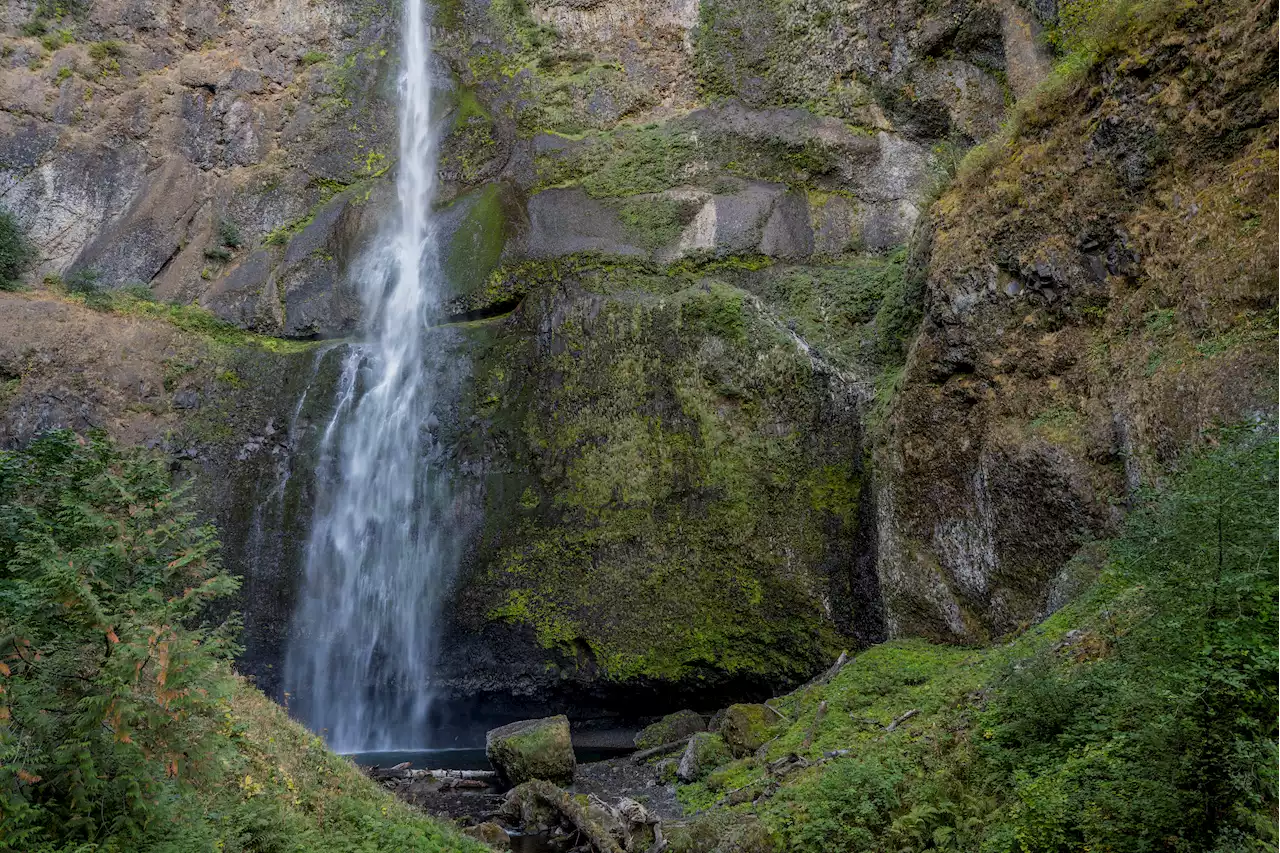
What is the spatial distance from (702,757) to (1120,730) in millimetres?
6921

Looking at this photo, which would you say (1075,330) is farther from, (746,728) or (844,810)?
(844,810)

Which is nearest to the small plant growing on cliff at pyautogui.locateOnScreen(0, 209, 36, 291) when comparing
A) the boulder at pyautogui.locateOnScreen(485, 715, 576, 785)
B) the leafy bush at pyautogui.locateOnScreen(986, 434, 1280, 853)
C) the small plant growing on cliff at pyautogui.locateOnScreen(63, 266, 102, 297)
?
the small plant growing on cliff at pyautogui.locateOnScreen(63, 266, 102, 297)

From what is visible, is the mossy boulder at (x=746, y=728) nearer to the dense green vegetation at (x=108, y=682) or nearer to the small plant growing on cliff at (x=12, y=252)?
the dense green vegetation at (x=108, y=682)

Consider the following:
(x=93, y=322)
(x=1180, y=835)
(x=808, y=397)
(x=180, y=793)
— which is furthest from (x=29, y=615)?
(x=93, y=322)

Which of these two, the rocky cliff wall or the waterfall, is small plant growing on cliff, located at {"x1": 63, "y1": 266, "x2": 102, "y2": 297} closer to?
the rocky cliff wall

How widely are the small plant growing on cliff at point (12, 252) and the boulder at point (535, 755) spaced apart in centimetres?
1690

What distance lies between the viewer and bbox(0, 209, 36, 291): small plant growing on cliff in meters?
20.6

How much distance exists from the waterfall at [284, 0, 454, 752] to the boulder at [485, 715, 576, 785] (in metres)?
4.53

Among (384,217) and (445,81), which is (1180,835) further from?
(445,81)

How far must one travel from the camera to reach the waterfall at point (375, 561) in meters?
16.3

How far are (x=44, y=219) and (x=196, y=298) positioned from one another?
16.1 feet

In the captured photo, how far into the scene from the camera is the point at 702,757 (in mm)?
11242

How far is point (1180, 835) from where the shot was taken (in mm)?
4105

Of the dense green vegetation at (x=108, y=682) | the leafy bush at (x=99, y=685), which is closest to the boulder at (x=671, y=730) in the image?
the dense green vegetation at (x=108, y=682)
